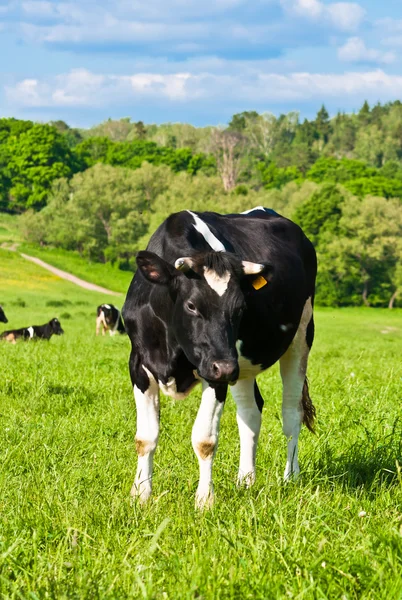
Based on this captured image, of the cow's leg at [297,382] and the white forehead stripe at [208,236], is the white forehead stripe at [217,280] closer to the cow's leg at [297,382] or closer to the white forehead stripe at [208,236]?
the white forehead stripe at [208,236]

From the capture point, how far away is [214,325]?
502cm

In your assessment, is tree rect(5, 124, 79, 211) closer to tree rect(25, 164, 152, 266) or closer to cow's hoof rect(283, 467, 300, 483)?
tree rect(25, 164, 152, 266)

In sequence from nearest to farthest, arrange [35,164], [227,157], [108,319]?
1. [108,319]
2. [35,164]
3. [227,157]

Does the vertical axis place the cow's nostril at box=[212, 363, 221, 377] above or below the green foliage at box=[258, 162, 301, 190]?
above

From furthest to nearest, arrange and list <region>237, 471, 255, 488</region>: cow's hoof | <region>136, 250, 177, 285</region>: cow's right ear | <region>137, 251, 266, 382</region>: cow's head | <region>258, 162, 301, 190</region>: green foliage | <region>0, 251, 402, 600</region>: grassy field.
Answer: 1. <region>258, 162, 301, 190</region>: green foliage
2. <region>237, 471, 255, 488</region>: cow's hoof
3. <region>136, 250, 177, 285</region>: cow's right ear
4. <region>137, 251, 266, 382</region>: cow's head
5. <region>0, 251, 402, 600</region>: grassy field

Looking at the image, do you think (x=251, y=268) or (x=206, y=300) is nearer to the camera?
(x=206, y=300)

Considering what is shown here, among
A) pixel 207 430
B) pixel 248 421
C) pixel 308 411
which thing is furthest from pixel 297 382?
pixel 207 430

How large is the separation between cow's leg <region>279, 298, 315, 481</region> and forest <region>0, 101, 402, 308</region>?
66.1 meters

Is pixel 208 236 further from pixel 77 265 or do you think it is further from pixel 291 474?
pixel 77 265

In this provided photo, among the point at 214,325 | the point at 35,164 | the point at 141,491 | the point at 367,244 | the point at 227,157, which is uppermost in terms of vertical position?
the point at 214,325

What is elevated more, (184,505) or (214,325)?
(214,325)

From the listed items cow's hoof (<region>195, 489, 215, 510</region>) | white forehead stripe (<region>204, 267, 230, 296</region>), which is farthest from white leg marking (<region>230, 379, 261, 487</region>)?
white forehead stripe (<region>204, 267, 230, 296</region>)

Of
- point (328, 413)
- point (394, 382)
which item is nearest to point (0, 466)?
point (328, 413)

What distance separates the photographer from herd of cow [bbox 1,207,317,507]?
5.09 metres
